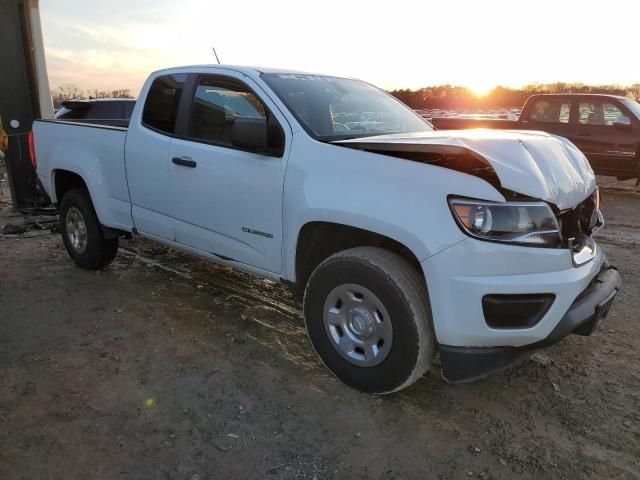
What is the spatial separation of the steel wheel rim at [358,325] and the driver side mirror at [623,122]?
863cm

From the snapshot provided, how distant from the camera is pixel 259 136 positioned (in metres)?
3.13

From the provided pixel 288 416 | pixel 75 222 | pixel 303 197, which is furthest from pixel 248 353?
pixel 75 222

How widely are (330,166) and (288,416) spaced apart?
55.4 inches

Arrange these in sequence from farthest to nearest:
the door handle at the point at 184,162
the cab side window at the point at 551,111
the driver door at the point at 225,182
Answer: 1. the cab side window at the point at 551,111
2. the door handle at the point at 184,162
3. the driver door at the point at 225,182

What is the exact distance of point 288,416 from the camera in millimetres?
2809

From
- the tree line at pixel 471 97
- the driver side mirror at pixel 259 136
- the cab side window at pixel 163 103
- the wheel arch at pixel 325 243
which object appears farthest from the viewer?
the tree line at pixel 471 97

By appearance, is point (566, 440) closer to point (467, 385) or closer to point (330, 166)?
point (467, 385)

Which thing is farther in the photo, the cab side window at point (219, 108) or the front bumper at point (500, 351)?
the cab side window at point (219, 108)

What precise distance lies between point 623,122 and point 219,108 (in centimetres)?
845

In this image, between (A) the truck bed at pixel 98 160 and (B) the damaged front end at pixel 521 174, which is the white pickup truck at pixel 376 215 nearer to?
(B) the damaged front end at pixel 521 174

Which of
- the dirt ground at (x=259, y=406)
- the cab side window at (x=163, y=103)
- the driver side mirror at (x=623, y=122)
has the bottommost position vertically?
the dirt ground at (x=259, y=406)

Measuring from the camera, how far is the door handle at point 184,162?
12.2ft

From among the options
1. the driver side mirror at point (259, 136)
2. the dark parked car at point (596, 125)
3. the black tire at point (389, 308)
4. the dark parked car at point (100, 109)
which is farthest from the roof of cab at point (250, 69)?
the dark parked car at point (100, 109)

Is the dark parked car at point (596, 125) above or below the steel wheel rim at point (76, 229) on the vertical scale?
above
